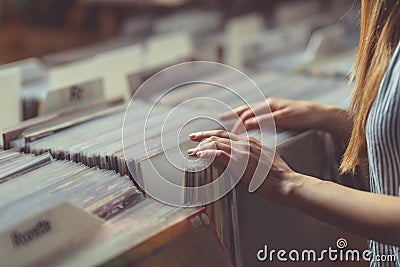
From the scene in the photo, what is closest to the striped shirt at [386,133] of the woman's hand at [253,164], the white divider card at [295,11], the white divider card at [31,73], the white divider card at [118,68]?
the woman's hand at [253,164]

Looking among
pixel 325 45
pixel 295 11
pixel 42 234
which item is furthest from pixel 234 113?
pixel 295 11

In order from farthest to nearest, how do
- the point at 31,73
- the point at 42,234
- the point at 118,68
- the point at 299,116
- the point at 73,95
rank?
the point at 31,73 → the point at 118,68 → the point at 73,95 → the point at 299,116 → the point at 42,234

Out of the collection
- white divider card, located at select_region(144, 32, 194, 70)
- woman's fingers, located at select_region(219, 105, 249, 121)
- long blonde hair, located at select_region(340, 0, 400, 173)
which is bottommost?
white divider card, located at select_region(144, 32, 194, 70)

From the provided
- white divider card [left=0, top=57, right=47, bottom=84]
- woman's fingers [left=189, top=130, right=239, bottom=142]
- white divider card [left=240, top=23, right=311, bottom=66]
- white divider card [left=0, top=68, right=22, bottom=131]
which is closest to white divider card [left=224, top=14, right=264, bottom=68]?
white divider card [left=240, top=23, right=311, bottom=66]

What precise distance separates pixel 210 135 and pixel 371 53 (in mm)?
270

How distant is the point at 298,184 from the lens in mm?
940

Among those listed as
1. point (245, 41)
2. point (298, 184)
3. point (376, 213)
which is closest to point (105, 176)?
point (298, 184)

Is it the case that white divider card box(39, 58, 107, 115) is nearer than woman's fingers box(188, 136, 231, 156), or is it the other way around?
woman's fingers box(188, 136, 231, 156)

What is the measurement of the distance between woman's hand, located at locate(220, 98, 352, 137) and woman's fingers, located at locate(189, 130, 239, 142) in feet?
0.48

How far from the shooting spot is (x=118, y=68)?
1671mm

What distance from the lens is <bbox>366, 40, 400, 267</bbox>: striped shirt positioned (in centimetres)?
89

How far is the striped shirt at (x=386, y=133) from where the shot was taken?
89 centimetres

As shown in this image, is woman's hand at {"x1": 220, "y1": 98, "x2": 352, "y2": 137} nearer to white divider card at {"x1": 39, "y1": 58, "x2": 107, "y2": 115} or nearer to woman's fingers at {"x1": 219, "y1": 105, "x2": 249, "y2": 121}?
woman's fingers at {"x1": 219, "y1": 105, "x2": 249, "y2": 121}

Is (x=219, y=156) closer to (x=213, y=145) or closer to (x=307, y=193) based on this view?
(x=213, y=145)
